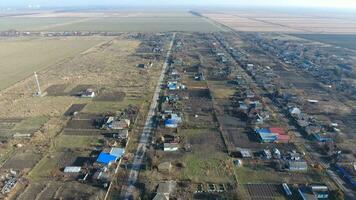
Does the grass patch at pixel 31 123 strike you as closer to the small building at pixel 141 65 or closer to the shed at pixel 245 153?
the shed at pixel 245 153

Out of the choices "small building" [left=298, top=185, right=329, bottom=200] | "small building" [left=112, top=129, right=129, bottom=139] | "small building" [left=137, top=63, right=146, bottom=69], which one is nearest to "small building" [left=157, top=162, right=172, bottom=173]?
"small building" [left=112, top=129, right=129, bottom=139]

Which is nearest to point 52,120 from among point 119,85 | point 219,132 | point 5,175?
point 5,175

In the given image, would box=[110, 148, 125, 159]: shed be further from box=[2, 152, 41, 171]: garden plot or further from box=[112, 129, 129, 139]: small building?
box=[2, 152, 41, 171]: garden plot

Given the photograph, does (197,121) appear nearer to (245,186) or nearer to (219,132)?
(219,132)

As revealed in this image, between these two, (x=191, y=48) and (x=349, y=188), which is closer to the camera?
(x=349, y=188)

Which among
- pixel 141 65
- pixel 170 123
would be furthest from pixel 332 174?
pixel 141 65

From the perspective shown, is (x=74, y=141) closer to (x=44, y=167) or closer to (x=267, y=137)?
(x=44, y=167)
